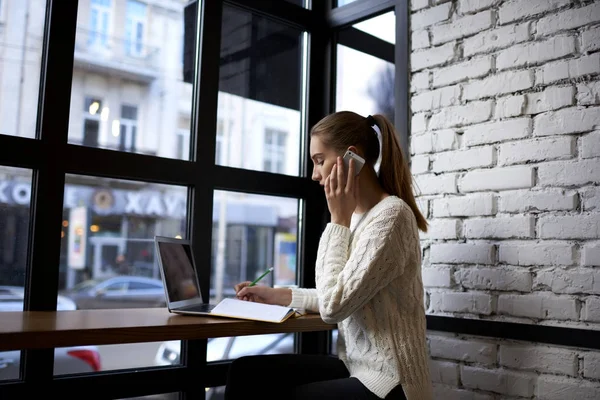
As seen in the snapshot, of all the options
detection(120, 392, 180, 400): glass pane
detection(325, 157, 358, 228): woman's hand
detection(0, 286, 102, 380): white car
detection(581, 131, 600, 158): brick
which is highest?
detection(581, 131, 600, 158): brick

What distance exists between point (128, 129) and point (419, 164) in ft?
3.60

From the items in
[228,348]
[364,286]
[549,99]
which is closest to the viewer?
[364,286]

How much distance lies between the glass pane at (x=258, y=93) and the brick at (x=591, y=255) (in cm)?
128

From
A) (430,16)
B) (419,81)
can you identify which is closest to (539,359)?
(419,81)

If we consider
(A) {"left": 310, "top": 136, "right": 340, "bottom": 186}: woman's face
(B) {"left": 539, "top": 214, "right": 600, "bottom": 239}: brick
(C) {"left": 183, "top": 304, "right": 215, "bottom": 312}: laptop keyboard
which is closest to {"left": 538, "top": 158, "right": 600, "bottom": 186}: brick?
(B) {"left": 539, "top": 214, "right": 600, "bottom": 239}: brick

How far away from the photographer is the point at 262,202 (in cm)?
251

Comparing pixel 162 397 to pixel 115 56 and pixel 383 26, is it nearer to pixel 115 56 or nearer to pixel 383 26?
pixel 115 56

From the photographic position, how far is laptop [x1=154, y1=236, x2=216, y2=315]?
175 cm

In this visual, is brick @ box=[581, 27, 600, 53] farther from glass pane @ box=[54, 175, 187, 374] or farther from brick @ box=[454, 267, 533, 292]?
glass pane @ box=[54, 175, 187, 374]

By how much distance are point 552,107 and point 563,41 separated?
210mm

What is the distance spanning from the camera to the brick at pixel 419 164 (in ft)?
7.26

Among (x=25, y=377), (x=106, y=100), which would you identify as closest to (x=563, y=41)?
(x=106, y=100)

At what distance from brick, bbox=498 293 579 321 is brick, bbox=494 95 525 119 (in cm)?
60

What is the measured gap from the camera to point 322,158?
1.82m
